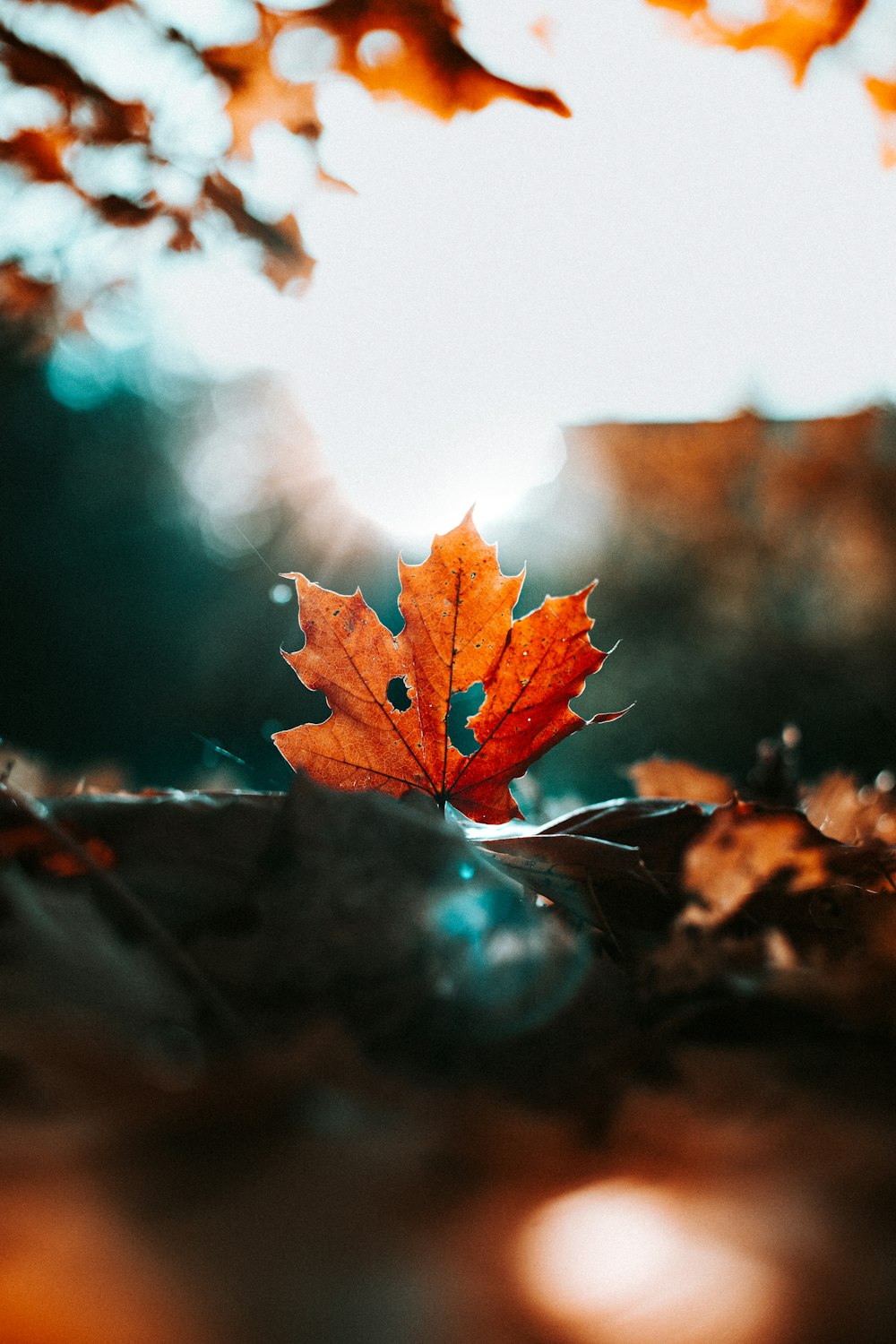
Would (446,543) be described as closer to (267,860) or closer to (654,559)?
(267,860)

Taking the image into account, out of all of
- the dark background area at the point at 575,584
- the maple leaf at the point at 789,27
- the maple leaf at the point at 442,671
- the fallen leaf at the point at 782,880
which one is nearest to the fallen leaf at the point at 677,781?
the maple leaf at the point at 442,671

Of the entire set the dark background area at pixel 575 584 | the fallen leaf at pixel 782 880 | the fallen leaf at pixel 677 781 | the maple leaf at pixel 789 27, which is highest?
the maple leaf at pixel 789 27

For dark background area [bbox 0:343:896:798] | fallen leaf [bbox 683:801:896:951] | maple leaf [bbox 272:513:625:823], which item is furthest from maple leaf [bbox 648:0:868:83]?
dark background area [bbox 0:343:896:798]

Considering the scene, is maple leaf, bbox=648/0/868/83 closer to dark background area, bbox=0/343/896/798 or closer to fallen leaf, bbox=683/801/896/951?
fallen leaf, bbox=683/801/896/951

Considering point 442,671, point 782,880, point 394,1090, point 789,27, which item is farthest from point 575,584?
point 394,1090

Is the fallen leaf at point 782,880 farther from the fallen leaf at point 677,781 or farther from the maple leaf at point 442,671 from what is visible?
the fallen leaf at point 677,781

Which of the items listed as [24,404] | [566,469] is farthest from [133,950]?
[24,404]
